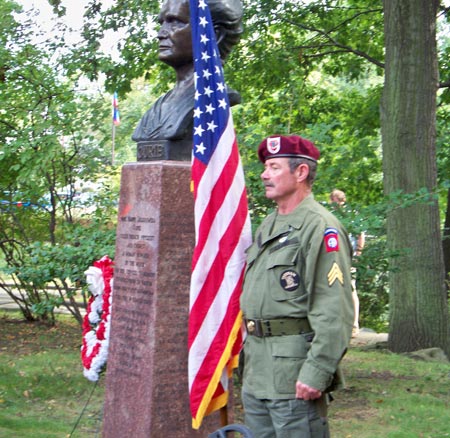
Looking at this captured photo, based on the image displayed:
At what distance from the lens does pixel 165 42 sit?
5621mm

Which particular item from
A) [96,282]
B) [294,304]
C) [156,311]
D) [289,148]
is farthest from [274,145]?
[96,282]

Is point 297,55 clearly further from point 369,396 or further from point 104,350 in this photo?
point 104,350

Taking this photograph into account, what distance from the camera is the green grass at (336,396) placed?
6.92 m

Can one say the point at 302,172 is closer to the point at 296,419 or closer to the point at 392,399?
the point at 296,419

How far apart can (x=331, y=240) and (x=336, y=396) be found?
4.63m

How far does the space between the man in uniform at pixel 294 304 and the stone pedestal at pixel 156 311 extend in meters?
1.11

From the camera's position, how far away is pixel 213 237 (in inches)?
185

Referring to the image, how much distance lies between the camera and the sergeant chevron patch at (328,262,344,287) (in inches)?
148

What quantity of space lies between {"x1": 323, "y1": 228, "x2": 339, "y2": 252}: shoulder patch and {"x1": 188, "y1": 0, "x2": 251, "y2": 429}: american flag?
3.01 ft

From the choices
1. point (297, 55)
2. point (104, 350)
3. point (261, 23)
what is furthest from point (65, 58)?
point (104, 350)

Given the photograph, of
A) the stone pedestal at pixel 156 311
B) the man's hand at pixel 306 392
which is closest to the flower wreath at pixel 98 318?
the stone pedestal at pixel 156 311

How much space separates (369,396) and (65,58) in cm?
588

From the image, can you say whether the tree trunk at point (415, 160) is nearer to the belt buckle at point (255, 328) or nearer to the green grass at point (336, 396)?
the green grass at point (336, 396)

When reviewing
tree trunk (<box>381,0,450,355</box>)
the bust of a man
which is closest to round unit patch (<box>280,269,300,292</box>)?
the bust of a man
